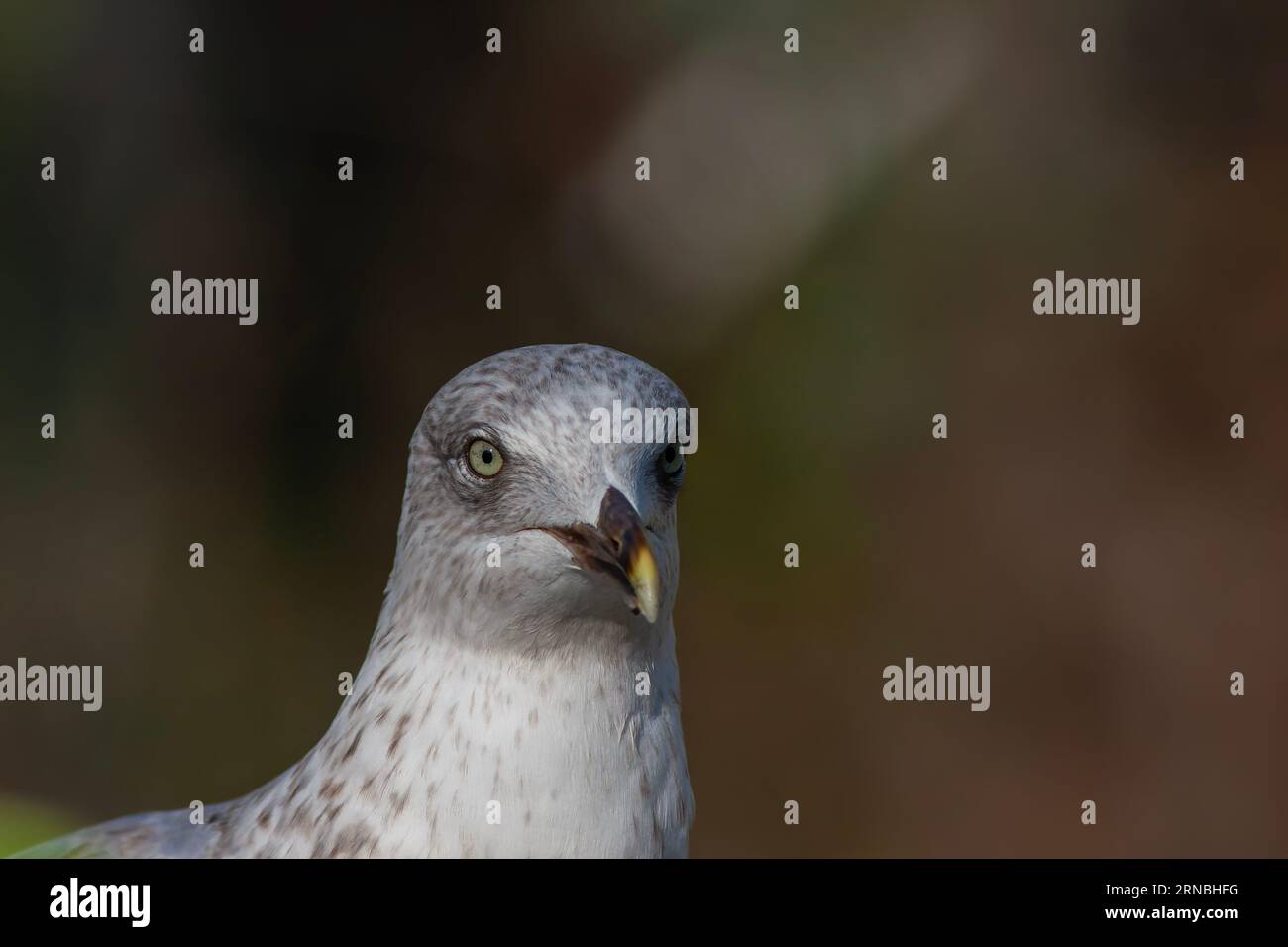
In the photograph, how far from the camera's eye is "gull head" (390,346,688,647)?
2.10 m

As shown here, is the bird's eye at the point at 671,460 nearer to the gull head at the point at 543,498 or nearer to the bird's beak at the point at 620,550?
the gull head at the point at 543,498

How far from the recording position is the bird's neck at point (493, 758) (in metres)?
2.06

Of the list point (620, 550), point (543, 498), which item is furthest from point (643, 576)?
point (543, 498)

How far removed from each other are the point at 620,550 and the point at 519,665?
32 cm

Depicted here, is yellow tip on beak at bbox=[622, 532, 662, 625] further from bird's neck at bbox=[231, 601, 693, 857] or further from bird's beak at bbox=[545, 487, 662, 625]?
bird's neck at bbox=[231, 601, 693, 857]

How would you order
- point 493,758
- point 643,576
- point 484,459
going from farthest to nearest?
1. point 484,459
2. point 493,758
3. point 643,576

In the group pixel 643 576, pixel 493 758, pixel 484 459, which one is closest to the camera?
pixel 643 576

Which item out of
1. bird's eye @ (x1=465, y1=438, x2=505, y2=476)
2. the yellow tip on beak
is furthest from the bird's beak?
bird's eye @ (x1=465, y1=438, x2=505, y2=476)

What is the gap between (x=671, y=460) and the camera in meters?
2.23

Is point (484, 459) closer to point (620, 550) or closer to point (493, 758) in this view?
point (620, 550)

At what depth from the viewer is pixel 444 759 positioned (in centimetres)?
207

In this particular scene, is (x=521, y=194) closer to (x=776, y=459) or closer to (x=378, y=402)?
(x=378, y=402)

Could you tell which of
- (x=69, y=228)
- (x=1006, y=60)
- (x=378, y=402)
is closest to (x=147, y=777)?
(x=378, y=402)

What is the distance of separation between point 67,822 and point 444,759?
3.87ft
